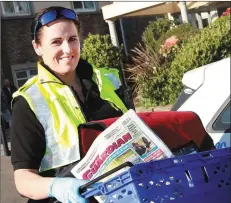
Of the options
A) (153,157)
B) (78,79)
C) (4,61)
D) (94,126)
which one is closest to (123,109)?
(78,79)

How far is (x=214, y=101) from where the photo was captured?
12.1ft

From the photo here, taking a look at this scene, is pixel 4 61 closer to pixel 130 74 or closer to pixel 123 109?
pixel 130 74

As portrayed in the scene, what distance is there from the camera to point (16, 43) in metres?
18.6

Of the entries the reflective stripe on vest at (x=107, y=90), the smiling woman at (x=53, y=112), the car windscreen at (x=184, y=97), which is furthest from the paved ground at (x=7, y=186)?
the smiling woman at (x=53, y=112)

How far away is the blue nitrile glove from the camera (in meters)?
1.58

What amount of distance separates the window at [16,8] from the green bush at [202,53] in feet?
31.1

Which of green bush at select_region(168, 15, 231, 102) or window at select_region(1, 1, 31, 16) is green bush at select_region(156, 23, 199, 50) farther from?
window at select_region(1, 1, 31, 16)

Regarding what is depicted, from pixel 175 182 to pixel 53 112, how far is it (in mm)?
692

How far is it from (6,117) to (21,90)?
473 inches

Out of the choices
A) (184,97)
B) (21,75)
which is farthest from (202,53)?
(21,75)

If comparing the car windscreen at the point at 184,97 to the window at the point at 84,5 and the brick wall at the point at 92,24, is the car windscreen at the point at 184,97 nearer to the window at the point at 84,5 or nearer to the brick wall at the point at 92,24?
the brick wall at the point at 92,24

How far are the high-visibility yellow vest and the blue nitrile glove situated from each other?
0.14 metres

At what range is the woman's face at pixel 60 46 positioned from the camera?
2.08 metres

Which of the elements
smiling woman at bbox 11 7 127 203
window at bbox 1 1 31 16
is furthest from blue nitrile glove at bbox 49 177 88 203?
window at bbox 1 1 31 16
